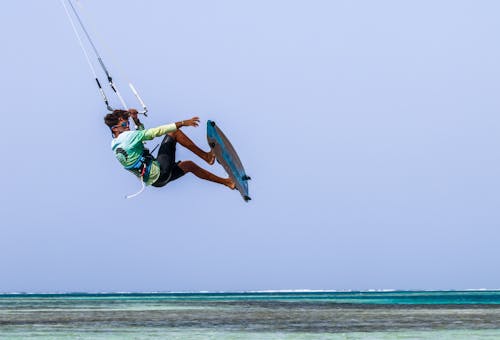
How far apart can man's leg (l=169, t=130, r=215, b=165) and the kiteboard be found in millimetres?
265

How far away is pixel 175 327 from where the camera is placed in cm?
2203

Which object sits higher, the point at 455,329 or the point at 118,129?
the point at 118,129

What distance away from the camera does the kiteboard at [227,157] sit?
15.8 metres

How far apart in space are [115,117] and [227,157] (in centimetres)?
209

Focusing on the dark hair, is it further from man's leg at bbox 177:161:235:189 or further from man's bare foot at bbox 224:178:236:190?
man's bare foot at bbox 224:178:236:190

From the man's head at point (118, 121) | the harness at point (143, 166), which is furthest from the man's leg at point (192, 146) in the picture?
the man's head at point (118, 121)

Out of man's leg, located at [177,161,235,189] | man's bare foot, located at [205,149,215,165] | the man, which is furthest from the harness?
man's bare foot, located at [205,149,215,165]

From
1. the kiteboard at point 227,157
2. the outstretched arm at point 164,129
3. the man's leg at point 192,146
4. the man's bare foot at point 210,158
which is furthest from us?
the kiteboard at point 227,157

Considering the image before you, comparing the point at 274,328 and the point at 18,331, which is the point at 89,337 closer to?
the point at 18,331

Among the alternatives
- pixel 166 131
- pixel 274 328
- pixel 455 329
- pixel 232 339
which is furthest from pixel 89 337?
pixel 455 329

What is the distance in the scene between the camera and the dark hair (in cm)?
1489

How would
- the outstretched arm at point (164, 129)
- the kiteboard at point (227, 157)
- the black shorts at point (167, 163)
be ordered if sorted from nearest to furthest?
the outstretched arm at point (164, 129), the black shorts at point (167, 163), the kiteboard at point (227, 157)

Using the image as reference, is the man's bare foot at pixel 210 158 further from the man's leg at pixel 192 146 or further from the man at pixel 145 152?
the man at pixel 145 152

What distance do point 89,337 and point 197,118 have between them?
20.8ft
